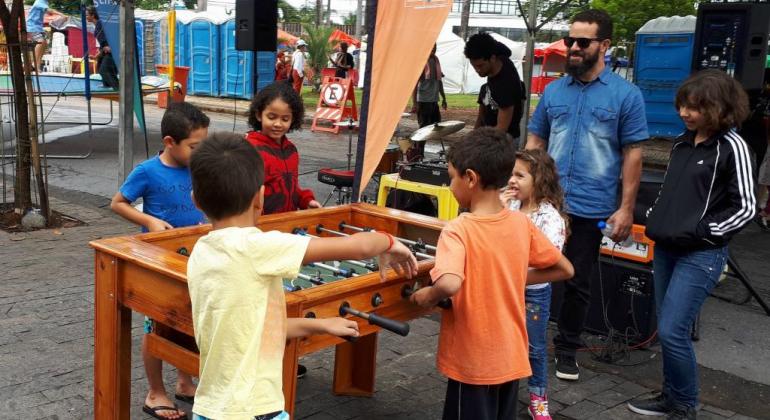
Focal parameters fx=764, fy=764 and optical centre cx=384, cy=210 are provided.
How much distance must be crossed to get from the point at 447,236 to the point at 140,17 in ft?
77.7

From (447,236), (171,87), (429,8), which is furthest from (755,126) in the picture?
(171,87)

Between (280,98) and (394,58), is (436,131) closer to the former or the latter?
(394,58)

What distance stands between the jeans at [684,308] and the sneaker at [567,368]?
0.65 meters

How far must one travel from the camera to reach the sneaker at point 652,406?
12.5 ft

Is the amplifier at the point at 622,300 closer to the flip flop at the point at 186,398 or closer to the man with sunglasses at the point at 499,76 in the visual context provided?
the man with sunglasses at the point at 499,76

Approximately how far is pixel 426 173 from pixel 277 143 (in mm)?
3126

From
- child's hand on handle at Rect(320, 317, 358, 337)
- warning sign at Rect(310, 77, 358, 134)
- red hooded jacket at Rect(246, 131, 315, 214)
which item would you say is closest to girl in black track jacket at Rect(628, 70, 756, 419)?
red hooded jacket at Rect(246, 131, 315, 214)

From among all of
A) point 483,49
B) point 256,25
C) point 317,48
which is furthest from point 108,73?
point 317,48

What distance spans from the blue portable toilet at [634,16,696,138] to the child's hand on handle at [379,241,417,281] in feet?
43.4

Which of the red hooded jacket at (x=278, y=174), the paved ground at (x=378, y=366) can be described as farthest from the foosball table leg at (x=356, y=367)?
the red hooded jacket at (x=278, y=174)

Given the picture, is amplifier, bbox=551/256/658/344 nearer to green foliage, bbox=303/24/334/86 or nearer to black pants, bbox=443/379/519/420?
black pants, bbox=443/379/519/420

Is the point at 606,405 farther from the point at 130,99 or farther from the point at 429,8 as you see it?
the point at 130,99

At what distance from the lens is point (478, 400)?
270 cm

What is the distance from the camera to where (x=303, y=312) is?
2.45m
